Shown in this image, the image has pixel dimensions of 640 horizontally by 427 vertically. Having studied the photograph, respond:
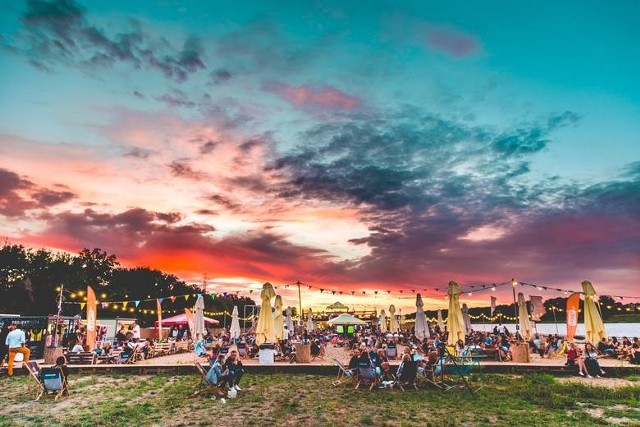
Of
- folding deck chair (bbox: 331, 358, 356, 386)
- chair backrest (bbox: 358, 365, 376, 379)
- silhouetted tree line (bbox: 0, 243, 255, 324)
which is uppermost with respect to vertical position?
silhouetted tree line (bbox: 0, 243, 255, 324)

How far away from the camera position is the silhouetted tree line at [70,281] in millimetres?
50000

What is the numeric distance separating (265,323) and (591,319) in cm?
1380

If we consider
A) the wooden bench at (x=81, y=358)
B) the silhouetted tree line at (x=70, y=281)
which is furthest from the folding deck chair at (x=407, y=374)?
the silhouetted tree line at (x=70, y=281)

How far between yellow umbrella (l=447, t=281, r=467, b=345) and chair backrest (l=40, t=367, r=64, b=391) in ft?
47.9

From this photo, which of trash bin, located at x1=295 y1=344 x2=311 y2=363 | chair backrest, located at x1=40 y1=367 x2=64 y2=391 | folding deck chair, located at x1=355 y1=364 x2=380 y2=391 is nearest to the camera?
chair backrest, located at x1=40 y1=367 x2=64 y2=391

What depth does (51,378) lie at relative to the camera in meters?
11.0

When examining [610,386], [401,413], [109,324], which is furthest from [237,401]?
[109,324]

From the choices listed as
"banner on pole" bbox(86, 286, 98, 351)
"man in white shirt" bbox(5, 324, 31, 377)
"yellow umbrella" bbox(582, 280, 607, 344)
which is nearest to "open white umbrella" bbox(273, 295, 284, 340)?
"banner on pole" bbox(86, 286, 98, 351)

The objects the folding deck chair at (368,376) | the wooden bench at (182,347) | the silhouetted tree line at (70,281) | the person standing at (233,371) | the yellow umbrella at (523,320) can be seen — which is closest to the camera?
the person standing at (233,371)

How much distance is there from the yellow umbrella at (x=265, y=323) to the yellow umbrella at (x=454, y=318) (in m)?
7.83

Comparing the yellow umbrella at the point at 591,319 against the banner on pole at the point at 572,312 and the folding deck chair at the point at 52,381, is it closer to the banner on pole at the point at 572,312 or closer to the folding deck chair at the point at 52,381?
the banner on pole at the point at 572,312

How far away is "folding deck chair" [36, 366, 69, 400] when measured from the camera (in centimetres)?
1101

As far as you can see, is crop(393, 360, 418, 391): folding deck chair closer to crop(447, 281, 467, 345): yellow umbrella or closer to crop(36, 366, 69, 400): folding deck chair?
crop(447, 281, 467, 345): yellow umbrella

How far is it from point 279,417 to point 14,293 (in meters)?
53.4
